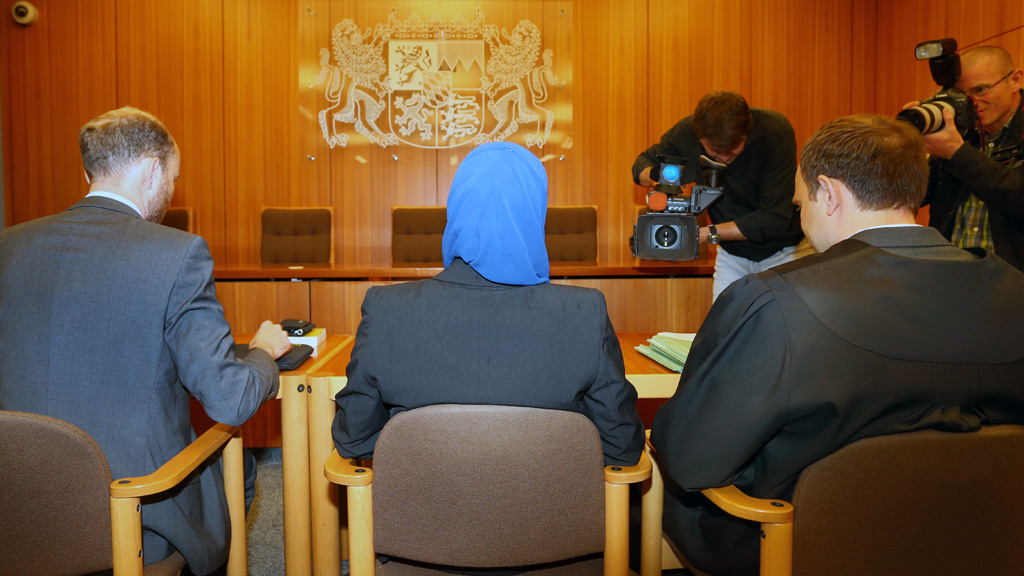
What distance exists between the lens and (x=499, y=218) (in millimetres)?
1120

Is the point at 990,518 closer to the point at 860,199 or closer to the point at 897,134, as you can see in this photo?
the point at 860,199

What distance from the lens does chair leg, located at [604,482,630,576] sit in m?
1.08

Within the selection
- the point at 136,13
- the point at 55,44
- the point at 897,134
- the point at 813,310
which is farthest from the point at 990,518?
the point at 55,44

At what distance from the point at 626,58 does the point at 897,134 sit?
13.9ft

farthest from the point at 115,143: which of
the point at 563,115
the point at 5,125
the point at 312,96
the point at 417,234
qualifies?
the point at 5,125

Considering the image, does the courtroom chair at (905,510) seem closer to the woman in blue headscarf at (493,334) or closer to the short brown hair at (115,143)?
the woman in blue headscarf at (493,334)

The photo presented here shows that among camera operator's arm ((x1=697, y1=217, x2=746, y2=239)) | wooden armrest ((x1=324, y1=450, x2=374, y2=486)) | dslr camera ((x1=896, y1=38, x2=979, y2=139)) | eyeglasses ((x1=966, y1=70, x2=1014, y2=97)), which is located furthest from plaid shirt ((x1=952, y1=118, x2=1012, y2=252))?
wooden armrest ((x1=324, y1=450, x2=374, y2=486))

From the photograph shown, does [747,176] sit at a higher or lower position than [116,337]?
higher

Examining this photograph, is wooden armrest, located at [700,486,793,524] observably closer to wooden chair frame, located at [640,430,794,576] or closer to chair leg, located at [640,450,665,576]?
wooden chair frame, located at [640,430,794,576]

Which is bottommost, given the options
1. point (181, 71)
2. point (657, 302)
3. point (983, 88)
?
point (657, 302)

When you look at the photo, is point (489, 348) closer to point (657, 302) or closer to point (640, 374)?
point (640, 374)

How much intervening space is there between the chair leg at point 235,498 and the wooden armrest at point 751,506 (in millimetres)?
1046

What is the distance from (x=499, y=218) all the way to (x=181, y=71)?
4968mm

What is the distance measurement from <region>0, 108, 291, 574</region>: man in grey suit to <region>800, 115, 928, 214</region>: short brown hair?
122 centimetres
